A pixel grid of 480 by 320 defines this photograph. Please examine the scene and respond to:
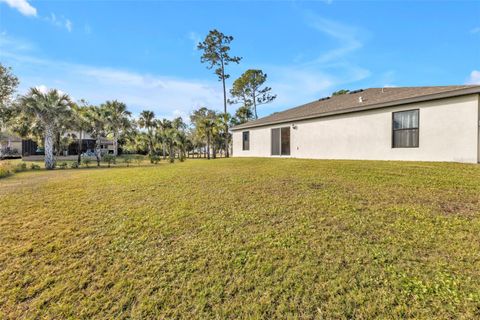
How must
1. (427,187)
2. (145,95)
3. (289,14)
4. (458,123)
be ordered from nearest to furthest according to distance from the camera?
(427,187), (458,123), (289,14), (145,95)

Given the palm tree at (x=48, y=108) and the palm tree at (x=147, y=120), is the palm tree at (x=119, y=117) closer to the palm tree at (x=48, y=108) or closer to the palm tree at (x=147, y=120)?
the palm tree at (x=147, y=120)

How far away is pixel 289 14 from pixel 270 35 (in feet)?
8.99

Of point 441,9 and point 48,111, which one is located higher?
point 441,9

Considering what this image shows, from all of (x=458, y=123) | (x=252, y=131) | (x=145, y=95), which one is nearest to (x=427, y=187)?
(x=458, y=123)

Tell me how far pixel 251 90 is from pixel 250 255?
98.0 feet

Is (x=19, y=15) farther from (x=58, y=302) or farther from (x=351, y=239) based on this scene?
(x=351, y=239)

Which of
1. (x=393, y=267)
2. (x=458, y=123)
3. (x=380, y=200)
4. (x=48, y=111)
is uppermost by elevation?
(x=48, y=111)

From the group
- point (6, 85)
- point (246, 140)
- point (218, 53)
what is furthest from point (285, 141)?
point (6, 85)

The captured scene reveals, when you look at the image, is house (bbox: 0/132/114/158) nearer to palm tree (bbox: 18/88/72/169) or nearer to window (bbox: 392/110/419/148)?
palm tree (bbox: 18/88/72/169)

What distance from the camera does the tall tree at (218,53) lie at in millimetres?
25406

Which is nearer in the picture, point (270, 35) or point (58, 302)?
point (58, 302)

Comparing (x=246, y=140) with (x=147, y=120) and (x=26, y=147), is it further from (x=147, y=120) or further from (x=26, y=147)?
(x=26, y=147)

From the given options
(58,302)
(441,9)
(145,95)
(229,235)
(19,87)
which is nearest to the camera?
(58,302)

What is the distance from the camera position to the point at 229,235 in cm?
365
